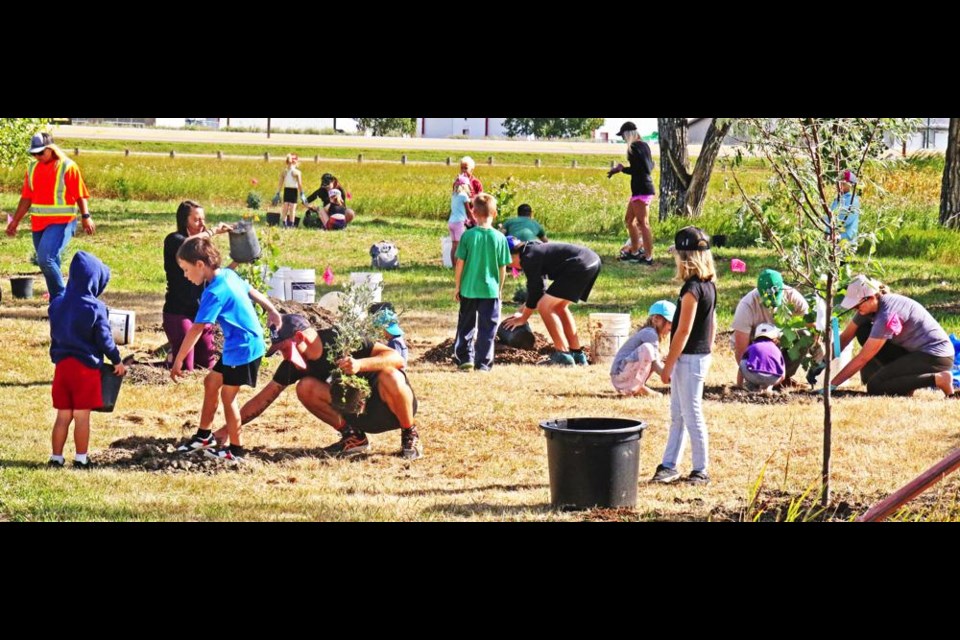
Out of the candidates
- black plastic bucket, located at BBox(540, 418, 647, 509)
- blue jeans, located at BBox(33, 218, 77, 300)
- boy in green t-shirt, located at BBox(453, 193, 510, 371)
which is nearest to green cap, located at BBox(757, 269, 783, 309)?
boy in green t-shirt, located at BBox(453, 193, 510, 371)

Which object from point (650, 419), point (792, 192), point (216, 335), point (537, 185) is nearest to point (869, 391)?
point (650, 419)

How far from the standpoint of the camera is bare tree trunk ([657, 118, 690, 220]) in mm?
23125

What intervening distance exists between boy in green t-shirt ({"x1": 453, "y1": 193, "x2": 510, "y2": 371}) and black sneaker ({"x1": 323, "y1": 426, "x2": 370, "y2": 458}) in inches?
Result: 107

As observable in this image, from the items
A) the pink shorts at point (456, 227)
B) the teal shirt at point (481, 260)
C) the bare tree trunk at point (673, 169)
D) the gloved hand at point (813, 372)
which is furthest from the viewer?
the bare tree trunk at point (673, 169)

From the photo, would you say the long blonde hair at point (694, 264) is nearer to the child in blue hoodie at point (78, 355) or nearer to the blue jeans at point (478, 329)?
the child in blue hoodie at point (78, 355)

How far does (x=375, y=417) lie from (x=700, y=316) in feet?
7.17

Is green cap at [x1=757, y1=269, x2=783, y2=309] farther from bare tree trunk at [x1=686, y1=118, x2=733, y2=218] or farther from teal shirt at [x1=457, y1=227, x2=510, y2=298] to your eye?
bare tree trunk at [x1=686, y1=118, x2=733, y2=218]

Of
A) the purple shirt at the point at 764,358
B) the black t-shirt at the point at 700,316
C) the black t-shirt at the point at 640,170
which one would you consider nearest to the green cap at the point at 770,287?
the purple shirt at the point at 764,358

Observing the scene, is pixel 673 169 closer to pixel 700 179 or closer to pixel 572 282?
pixel 700 179

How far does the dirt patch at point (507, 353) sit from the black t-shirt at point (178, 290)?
2421 millimetres

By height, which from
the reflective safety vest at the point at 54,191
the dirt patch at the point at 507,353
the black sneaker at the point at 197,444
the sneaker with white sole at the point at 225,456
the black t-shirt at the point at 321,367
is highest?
the reflective safety vest at the point at 54,191

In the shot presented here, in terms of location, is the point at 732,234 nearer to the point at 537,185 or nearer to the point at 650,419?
the point at 537,185

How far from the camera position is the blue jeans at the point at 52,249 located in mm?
12875

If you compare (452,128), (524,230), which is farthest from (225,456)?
(452,128)
